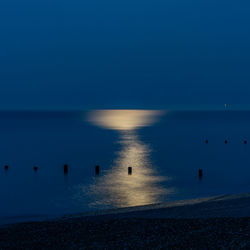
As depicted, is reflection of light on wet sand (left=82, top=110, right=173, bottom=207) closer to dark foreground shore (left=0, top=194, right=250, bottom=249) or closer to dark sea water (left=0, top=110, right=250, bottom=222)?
dark sea water (left=0, top=110, right=250, bottom=222)

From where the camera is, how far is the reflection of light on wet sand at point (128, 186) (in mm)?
30031

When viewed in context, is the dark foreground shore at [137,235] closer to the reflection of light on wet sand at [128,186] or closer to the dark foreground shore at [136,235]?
the dark foreground shore at [136,235]

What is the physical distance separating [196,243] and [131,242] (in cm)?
215

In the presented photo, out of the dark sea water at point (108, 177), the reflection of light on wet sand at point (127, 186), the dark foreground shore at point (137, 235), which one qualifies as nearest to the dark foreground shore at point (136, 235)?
the dark foreground shore at point (137, 235)

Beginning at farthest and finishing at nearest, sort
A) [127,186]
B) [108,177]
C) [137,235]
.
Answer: [108,177] < [127,186] < [137,235]

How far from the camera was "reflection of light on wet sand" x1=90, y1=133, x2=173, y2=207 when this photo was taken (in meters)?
30.0

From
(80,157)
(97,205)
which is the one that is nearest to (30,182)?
(97,205)

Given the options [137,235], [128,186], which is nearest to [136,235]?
[137,235]

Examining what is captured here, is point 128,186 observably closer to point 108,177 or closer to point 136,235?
point 108,177

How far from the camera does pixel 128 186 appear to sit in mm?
35812

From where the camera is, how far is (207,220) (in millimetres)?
14766

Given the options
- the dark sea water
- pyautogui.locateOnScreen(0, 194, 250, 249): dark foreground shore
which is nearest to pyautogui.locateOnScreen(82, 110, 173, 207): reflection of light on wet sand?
the dark sea water

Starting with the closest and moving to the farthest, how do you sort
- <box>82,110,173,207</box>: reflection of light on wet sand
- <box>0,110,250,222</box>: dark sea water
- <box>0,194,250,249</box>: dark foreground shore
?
<box>0,194,250,249</box>: dark foreground shore < <box>82,110,173,207</box>: reflection of light on wet sand < <box>0,110,250,222</box>: dark sea water

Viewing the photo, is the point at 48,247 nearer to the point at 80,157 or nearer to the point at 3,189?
the point at 3,189
